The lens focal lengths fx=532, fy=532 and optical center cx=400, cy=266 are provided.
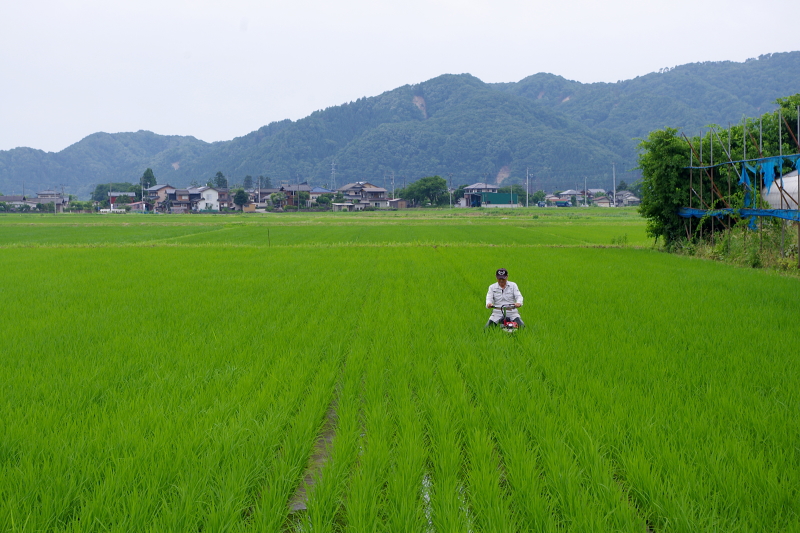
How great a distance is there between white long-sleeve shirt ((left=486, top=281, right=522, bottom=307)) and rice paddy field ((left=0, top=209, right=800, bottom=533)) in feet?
1.29

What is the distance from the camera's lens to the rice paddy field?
250 centimetres

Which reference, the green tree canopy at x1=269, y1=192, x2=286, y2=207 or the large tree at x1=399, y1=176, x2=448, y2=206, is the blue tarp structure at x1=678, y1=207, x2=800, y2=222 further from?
the large tree at x1=399, y1=176, x2=448, y2=206

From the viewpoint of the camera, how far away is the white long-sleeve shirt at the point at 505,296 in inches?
234

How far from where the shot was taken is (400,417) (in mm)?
3580

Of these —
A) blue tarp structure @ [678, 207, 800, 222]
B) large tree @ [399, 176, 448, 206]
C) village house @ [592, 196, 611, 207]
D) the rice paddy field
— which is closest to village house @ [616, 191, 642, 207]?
village house @ [592, 196, 611, 207]

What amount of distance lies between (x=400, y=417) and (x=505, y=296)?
2.75 metres

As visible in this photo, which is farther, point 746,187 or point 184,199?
point 184,199

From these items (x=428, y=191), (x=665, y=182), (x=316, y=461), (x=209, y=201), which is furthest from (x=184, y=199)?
(x=316, y=461)

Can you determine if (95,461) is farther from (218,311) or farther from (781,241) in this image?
(781,241)

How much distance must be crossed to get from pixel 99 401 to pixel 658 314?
6520 millimetres

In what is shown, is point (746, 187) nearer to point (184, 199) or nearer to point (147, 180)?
point (184, 199)

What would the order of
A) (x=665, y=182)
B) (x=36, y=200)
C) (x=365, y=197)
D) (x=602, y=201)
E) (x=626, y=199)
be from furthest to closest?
(x=602, y=201)
(x=626, y=199)
(x=36, y=200)
(x=365, y=197)
(x=665, y=182)

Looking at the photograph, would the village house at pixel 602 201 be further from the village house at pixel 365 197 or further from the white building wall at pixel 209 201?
the white building wall at pixel 209 201

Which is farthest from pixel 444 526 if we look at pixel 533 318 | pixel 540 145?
pixel 540 145
